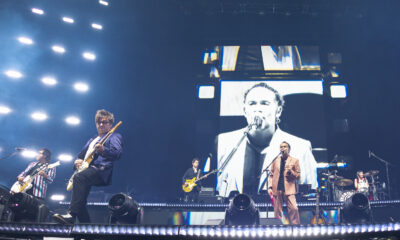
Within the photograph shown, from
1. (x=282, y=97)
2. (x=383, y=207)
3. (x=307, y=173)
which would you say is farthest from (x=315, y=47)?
(x=383, y=207)

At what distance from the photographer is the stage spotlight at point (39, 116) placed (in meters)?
8.11

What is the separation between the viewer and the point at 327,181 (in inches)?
297

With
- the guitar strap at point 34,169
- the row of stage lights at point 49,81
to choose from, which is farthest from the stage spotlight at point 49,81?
the guitar strap at point 34,169

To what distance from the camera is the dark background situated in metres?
8.26

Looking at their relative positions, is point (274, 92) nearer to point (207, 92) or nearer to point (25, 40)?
point (207, 92)

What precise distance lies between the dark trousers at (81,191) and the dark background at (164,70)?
5.17 m

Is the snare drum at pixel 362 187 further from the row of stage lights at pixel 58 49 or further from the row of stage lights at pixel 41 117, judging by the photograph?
the row of stage lights at pixel 58 49

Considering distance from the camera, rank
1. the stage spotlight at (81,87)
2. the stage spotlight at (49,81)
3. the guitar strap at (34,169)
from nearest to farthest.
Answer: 1. the guitar strap at (34,169)
2. the stage spotlight at (49,81)
3. the stage spotlight at (81,87)

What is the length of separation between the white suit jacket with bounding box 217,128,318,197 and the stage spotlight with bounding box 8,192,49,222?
4.98m

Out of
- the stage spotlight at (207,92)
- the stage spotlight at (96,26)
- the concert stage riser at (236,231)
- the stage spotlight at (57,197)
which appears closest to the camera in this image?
the concert stage riser at (236,231)

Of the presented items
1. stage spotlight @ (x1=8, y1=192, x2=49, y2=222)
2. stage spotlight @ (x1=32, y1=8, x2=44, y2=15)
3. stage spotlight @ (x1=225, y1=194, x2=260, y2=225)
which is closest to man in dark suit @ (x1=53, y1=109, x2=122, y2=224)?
stage spotlight @ (x1=8, y1=192, x2=49, y2=222)

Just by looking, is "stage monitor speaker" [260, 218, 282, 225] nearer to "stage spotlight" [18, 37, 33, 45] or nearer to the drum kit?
the drum kit

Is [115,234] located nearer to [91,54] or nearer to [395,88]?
[91,54]

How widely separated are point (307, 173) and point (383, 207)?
1.94 meters
